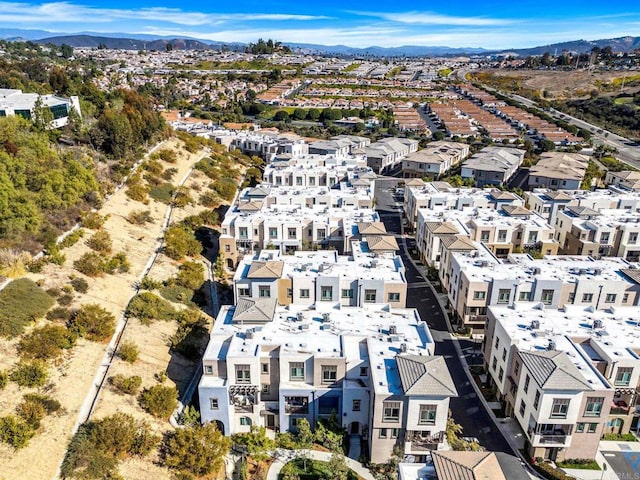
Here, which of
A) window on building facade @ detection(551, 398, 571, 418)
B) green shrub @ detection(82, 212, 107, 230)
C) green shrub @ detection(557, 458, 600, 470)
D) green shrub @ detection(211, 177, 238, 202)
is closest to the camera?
window on building facade @ detection(551, 398, 571, 418)

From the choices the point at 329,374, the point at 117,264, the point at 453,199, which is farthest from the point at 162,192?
the point at 329,374

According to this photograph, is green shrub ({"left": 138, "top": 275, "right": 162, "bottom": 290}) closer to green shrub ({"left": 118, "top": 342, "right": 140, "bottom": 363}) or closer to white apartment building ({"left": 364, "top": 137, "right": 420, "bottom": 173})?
green shrub ({"left": 118, "top": 342, "right": 140, "bottom": 363})

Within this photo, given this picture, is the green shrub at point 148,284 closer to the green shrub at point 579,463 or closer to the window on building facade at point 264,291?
the window on building facade at point 264,291

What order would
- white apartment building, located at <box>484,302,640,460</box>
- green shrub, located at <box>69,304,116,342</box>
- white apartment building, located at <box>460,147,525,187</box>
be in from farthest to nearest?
white apartment building, located at <box>460,147,525,187</box> → green shrub, located at <box>69,304,116,342</box> → white apartment building, located at <box>484,302,640,460</box>

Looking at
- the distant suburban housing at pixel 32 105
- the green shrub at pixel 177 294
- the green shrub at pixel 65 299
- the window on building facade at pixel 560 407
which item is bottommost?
the green shrub at pixel 177 294

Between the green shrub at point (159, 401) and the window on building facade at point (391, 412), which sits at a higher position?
the window on building facade at point (391, 412)

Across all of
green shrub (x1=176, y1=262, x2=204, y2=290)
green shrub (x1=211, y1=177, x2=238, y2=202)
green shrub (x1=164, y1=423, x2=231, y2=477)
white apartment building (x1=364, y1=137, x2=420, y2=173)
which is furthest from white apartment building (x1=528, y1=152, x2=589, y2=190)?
green shrub (x1=164, y1=423, x2=231, y2=477)

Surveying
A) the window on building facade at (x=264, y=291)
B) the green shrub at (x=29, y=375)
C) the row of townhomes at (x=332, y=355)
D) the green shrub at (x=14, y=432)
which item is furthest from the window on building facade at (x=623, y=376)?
the green shrub at (x=29, y=375)
